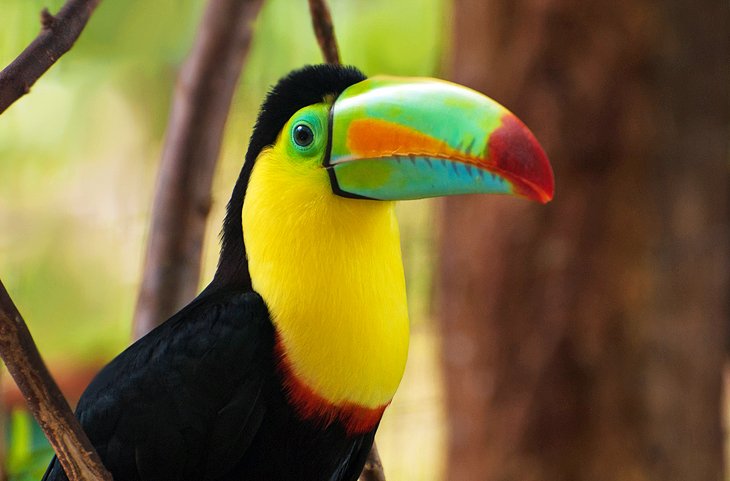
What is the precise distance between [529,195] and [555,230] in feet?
6.39

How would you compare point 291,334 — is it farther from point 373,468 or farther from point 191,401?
point 373,468

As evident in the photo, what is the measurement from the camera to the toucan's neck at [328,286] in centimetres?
127

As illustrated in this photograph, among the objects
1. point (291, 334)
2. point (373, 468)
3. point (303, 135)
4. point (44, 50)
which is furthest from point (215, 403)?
point (44, 50)

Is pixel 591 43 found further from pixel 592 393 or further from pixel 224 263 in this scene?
pixel 224 263

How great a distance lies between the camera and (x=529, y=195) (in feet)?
3.67

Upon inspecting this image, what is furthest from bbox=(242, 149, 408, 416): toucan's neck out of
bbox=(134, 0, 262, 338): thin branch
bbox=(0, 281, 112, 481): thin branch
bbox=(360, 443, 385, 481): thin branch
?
bbox=(134, 0, 262, 338): thin branch

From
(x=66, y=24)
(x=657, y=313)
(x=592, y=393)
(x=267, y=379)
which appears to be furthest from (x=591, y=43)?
(x=66, y=24)

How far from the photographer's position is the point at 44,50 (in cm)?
100

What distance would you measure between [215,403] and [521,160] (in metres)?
0.55

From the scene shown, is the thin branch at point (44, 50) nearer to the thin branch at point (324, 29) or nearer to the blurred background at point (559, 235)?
the thin branch at point (324, 29)

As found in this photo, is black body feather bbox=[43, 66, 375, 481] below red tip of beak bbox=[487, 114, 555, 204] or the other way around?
below

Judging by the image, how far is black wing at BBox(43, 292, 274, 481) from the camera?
1.29 m

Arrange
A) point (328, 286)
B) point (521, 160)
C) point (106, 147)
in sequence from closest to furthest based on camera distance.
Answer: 1. point (521, 160)
2. point (328, 286)
3. point (106, 147)

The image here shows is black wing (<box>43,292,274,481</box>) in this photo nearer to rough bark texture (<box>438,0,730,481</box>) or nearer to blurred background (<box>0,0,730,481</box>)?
blurred background (<box>0,0,730,481</box>)
